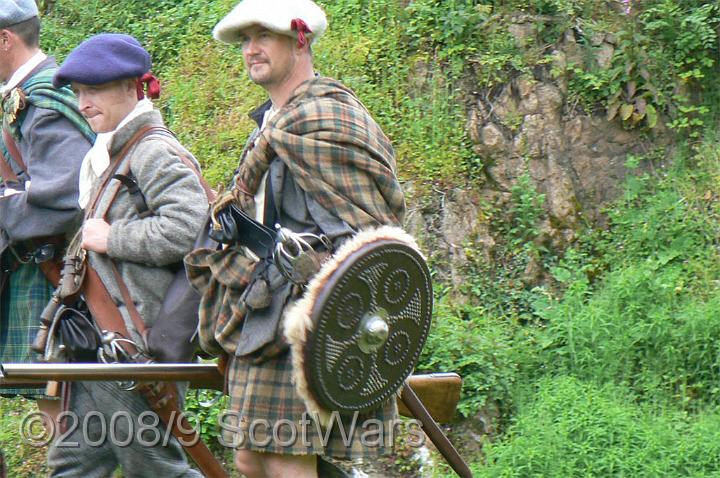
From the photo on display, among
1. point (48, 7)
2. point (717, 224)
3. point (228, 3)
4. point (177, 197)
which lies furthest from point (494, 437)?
point (48, 7)

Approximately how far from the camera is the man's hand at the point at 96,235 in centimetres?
436

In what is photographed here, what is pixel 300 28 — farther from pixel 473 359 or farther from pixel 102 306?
pixel 473 359

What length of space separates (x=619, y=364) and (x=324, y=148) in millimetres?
2745

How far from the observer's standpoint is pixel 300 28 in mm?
3979

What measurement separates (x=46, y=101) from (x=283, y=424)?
193 centimetres

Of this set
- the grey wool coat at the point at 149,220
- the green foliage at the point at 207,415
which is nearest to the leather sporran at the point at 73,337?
the grey wool coat at the point at 149,220

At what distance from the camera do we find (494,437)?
5879mm

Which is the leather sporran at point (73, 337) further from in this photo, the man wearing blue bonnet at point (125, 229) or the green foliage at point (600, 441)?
the green foliage at point (600, 441)

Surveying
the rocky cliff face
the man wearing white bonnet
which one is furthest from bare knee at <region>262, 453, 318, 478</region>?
the rocky cliff face

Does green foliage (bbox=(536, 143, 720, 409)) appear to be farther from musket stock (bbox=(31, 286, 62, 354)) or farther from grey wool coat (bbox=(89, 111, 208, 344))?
musket stock (bbox=(31, 286, 62, 354))

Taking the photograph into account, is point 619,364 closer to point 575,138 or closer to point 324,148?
point 575,138

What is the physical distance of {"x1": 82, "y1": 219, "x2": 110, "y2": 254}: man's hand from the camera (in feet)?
14.3

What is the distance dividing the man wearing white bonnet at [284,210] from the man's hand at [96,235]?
473mm

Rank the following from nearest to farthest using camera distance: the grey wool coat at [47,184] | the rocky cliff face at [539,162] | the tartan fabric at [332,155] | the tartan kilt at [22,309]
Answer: the tartan fabric at [332,155], the grey wool coat at [47,184], the tartan kilt at [22,309], the rocky cliff face at [539,162]
